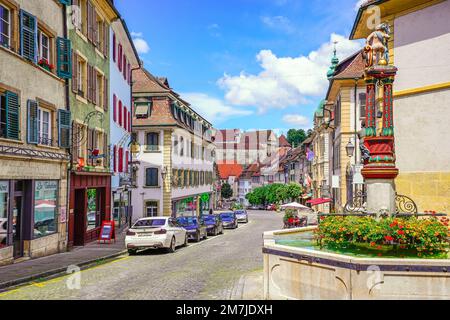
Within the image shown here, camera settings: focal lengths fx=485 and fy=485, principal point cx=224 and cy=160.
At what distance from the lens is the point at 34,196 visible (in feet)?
56.8

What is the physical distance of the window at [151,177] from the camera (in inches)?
1640

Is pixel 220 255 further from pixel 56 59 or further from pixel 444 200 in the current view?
pixel 56 59

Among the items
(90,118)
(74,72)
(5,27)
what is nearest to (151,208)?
(90,118)

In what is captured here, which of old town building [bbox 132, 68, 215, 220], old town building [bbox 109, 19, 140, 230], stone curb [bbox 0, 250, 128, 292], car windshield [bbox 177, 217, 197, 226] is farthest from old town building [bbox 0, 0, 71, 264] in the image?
old town building [bbox 132, 68, 215, 220]

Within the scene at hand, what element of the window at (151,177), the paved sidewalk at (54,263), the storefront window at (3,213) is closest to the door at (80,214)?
the paved sidewalk at (54,263)

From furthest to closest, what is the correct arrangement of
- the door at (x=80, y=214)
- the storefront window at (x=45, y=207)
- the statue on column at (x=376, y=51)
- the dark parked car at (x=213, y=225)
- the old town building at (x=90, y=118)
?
the dark parked car at (x=213, y=225)
the door at (x=80, y=214)
the old town building at (x=90, y=118)
the storefront window at (x=45, y=207)
the statue on column at (x=376, y=51)

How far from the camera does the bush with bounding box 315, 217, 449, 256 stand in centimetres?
911

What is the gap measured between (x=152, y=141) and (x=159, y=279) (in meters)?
29.9

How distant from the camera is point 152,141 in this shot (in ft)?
137

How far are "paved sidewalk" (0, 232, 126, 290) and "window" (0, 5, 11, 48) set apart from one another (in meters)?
7.02

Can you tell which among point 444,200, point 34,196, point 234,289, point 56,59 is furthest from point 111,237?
point 444,200

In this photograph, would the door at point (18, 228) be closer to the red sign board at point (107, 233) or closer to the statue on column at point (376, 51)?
the red sign board at point (107, 233)

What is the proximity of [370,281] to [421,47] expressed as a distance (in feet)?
32.4

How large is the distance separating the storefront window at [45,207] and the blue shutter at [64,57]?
4.41 metres
